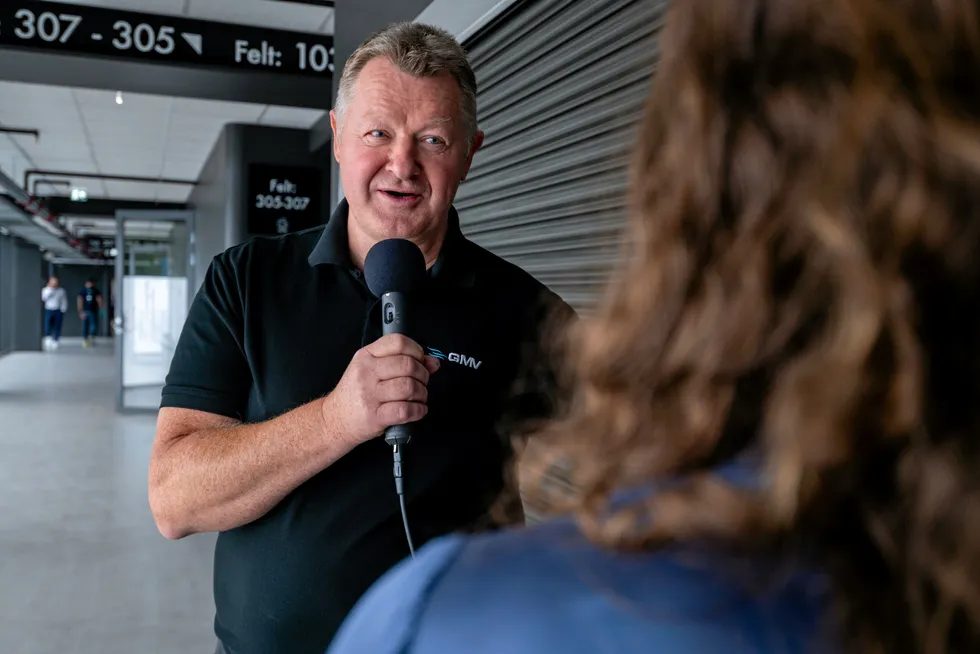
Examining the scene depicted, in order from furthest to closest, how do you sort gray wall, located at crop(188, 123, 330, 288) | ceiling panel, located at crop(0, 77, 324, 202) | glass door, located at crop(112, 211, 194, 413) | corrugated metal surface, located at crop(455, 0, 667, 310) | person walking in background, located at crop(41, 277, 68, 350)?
person walking in background, located at crop(41, 277, 68, 350) → glass door, located at crop(112, 211, 194, 413) → gray wall, located at crop(188, 123, 330, 288) → ceiling panel, located at crop(0, 77, 324, 202) → corrugated metal surface, located at crop(455, 0, 667, 310)

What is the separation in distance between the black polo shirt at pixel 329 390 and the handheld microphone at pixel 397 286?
0.27ft

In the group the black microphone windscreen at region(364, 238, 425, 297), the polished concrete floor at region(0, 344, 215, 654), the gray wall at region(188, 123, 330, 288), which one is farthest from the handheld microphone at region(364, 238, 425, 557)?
the gray wall at region(188, 123, 330, 288)

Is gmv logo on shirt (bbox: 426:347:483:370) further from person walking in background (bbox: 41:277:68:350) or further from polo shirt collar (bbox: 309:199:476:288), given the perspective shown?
person walking in background (bbox: 41:277:68:350)

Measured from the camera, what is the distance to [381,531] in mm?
1336

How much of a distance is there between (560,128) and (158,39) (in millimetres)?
3317

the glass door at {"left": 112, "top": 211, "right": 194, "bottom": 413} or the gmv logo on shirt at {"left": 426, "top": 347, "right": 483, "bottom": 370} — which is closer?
the gmv logo on shirt at {"left": 426, "top": 347, "right": 483, "bottom": 370}

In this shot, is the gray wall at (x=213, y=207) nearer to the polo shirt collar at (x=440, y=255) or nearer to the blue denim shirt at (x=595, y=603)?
the polo shirt collar at (x=440, y=255)

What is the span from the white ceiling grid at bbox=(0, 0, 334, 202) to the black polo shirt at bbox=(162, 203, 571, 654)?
3.93m

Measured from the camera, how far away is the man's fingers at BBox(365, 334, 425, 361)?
113cm

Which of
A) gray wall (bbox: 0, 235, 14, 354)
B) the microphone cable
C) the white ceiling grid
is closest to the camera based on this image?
the microphone cable

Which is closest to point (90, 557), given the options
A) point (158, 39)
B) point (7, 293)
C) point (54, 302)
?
point (158, 39)

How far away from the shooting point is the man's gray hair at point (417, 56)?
1433mm

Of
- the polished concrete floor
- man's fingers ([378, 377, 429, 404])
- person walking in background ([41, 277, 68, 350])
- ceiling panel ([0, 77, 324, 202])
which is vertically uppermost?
ceiling panel ([0, 77, 324, 202])

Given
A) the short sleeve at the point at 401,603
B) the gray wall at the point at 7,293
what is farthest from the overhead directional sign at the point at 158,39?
the gray wall at the point at 7,293
